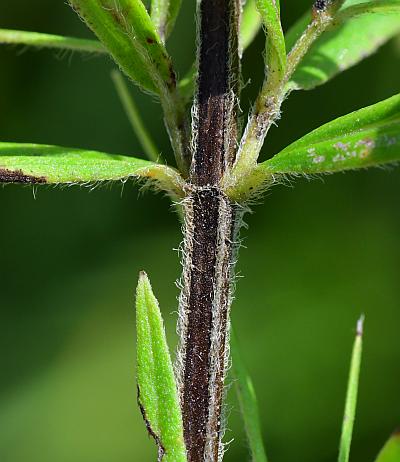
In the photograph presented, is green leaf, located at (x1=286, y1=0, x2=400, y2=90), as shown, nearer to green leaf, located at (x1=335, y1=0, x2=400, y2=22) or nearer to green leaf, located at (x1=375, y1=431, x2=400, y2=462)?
green leaf, located at (x1=335, y1=0, x2=400, y2=22)

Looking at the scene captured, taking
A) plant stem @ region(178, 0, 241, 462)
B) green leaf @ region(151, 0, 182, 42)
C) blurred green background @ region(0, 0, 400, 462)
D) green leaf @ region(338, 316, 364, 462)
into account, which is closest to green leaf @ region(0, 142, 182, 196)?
plant stem @ region(178, 0, 241, 462)

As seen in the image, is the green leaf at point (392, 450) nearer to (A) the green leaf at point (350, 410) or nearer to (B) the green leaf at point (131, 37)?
(A) the green leaf at point (350, 410)

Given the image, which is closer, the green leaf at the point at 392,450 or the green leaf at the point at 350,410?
the green leaf at the point at 392,450

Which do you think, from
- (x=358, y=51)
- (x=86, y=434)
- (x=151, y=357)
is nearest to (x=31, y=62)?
(x=86, y=434)

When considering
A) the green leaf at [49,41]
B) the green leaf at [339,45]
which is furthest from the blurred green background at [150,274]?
the green leaf at [49,41]

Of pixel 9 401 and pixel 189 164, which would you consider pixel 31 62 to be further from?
pixel 189 164

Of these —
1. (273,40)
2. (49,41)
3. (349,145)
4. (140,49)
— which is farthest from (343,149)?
(49,41)
